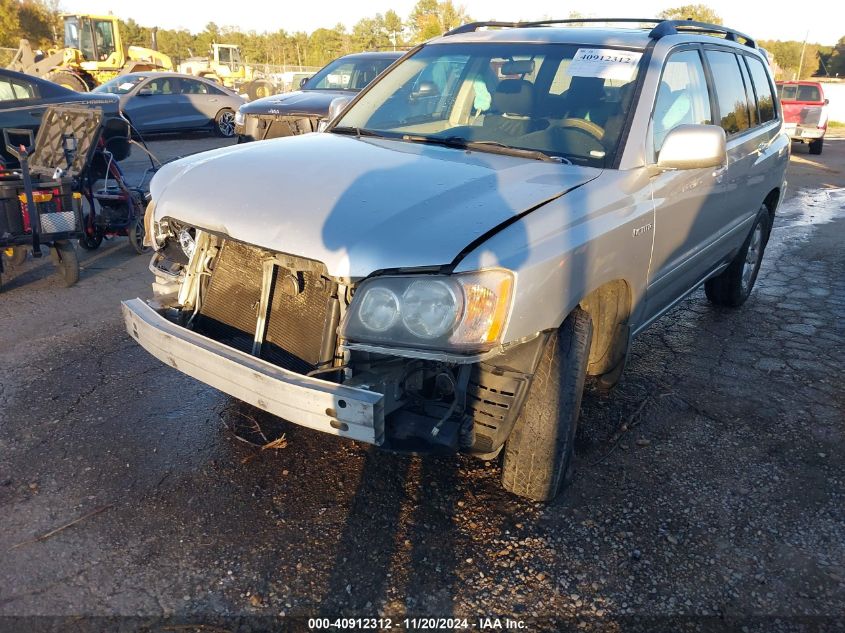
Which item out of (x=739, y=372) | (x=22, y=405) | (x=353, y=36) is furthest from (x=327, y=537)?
(x=353, y=36)

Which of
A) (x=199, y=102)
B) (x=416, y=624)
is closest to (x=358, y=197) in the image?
(x=416, y=624)

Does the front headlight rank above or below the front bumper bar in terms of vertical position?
above

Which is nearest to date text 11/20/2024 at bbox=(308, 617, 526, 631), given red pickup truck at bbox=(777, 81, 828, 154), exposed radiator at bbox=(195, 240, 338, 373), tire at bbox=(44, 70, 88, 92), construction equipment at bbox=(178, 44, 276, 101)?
exposed radiator at bbox=(195, 240, 338, 373)

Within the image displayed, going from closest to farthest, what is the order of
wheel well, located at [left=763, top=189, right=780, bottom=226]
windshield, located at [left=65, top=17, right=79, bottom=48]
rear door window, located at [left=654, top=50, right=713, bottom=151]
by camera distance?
1. rear door window, located at [left=654, top=50, right=713, bottom=151]
2. wheel well, located at [left=763, top=189, right=780, bottom=226]
3. windshield, located at [left=65, top=17, right=79, bottom=48]

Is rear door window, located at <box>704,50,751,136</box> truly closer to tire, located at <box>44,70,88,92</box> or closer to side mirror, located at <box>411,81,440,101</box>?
side mirror, located at <box>411,81,440,101</box>

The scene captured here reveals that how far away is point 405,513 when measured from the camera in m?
2.93

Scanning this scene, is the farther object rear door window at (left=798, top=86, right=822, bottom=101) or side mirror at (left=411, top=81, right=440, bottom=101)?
rear door window at (left=798, top=86, right=822, bottom=101)

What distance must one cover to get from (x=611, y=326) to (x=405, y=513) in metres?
1.33

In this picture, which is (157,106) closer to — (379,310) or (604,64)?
(604,64)

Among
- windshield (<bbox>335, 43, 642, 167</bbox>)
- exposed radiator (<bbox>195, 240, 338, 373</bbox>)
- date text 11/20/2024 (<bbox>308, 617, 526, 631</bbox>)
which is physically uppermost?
windshield (<bbox>335, 43, 642, 167</bbox>)

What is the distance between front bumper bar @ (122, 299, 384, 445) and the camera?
2375 millimetres

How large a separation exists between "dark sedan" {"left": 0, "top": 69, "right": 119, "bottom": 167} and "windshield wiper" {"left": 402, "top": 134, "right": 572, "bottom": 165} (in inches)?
259

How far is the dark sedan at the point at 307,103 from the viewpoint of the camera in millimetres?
9797

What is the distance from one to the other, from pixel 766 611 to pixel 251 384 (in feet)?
6.57
